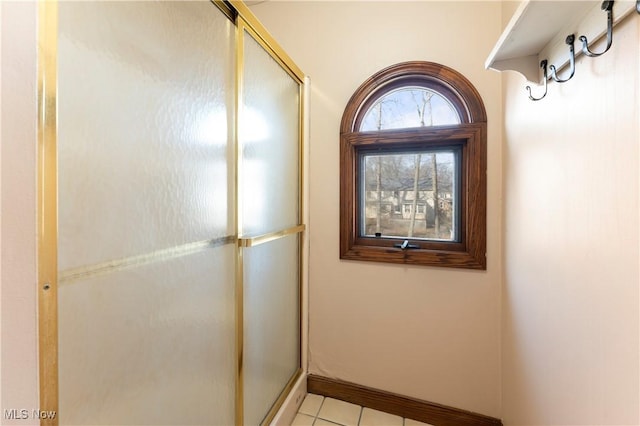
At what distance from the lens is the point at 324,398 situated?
67.0 inches

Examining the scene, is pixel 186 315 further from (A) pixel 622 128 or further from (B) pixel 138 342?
(A) pixel 622 128

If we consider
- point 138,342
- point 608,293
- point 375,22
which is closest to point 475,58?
point 375,22

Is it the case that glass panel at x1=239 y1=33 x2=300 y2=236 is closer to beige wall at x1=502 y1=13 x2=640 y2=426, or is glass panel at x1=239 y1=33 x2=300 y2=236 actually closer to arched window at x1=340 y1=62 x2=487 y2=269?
arched window at x1=340 y1=62 x2=487 y2=269

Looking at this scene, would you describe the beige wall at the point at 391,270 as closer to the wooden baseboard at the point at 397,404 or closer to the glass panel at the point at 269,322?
the wooden baseboard at the point at 397,404

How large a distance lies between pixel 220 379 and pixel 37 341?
0.63m

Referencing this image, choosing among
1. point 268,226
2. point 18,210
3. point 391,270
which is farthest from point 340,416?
point 18,210

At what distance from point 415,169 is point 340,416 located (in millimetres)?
1438

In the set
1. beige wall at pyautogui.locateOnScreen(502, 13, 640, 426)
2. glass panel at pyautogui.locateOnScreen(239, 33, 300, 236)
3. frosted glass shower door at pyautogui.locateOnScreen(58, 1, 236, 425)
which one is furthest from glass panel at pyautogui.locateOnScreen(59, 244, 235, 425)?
beige wall at pyautogui.locateOnScreen(502, 13, 640, 426)

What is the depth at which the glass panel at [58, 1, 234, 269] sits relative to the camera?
22.2 inches

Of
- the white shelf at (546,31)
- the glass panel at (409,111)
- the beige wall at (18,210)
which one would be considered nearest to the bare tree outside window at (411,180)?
the glass panel at (409,111)

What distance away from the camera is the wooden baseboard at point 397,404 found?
4.80 ft

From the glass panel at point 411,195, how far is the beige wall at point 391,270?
18cm

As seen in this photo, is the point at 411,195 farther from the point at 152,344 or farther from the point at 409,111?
the point at 152,344

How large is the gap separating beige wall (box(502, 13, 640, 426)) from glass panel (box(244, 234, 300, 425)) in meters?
1.07
